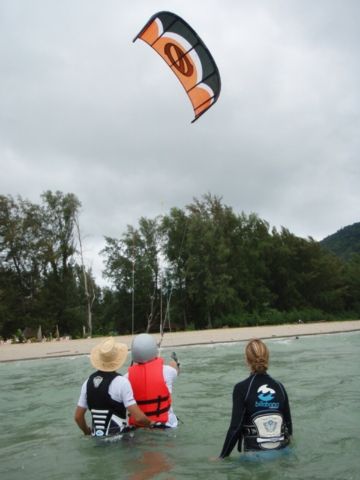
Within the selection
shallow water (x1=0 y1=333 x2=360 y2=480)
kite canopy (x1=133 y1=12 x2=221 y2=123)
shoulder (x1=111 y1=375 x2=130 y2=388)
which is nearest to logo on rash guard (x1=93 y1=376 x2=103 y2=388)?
shoulder (x1=111 y1=375 x2=130 y2=388)

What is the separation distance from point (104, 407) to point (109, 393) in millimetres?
187

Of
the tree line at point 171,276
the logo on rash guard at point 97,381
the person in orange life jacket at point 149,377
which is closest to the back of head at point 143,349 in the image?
the person in orange life jacket at point 149,377

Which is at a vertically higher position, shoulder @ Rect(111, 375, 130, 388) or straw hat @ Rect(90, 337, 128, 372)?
straw hat @ Rect(90, 337, 128, 372)

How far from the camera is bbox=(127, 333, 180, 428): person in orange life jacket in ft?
14.9

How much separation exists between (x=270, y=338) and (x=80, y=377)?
1050cm

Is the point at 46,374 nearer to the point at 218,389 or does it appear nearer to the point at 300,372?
the point at 218,389

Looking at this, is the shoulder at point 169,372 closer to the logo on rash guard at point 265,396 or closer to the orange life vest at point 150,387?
the orange life vest at point 150,387

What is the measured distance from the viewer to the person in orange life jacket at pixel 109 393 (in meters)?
4.30

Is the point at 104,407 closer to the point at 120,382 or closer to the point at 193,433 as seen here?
the point at 120,382

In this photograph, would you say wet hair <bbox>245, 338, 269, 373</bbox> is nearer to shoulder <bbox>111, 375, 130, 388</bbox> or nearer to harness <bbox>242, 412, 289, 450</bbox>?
harness <bbox>242, 412, 289, 450</bbox>

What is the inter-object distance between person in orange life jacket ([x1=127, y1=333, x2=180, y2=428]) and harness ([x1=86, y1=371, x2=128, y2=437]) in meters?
0.21

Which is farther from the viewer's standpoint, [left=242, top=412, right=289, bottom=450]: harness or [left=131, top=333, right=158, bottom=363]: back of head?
[left=131, top=333, right=158, bottom=363]: back of head

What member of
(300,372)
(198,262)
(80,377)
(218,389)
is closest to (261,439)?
(218,389)

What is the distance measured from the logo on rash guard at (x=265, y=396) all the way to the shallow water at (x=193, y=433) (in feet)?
1.55
